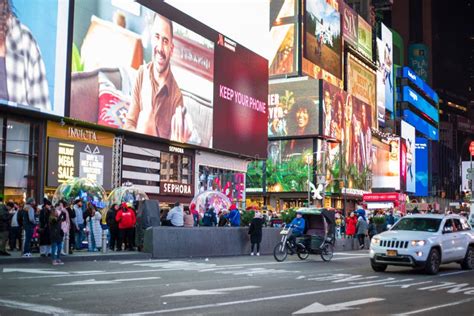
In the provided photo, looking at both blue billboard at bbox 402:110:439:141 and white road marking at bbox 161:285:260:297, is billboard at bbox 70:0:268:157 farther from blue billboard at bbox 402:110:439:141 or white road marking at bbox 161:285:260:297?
blue billboard at bbox 402:110:439:141

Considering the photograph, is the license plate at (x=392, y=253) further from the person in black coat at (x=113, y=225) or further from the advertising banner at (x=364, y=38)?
the advertising banner at (x=364, y=38)

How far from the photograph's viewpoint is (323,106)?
83188mm

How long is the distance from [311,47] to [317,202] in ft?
70.5

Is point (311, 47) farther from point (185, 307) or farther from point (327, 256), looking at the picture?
point (185, 307)

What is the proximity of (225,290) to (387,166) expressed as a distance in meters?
102

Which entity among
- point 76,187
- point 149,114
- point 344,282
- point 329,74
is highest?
point 329,74

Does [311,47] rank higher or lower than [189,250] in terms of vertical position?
higher

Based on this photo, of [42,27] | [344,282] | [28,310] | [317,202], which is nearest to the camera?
[28,310]

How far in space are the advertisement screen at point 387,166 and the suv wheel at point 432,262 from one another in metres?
91.3

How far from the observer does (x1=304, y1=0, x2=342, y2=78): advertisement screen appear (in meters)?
88.8

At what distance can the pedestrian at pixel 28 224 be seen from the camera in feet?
63.5

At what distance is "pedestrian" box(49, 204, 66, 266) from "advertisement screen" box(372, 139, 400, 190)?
93240 mm

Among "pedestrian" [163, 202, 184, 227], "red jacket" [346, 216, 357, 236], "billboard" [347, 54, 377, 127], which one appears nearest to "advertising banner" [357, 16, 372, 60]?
"billboard" [347, 54, 377, 127]

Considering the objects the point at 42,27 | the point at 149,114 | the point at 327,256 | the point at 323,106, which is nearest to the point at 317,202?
the point at 323,106
